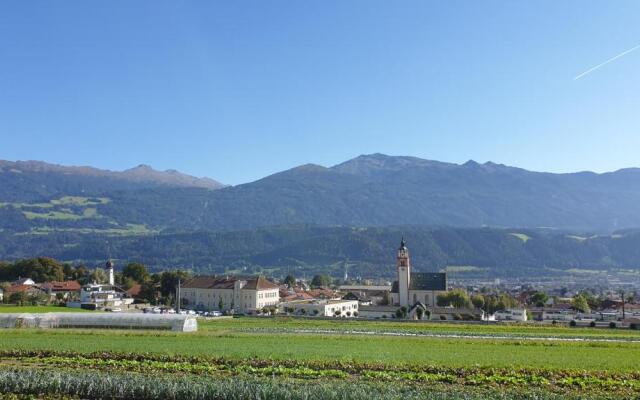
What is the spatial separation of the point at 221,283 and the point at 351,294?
108 ft

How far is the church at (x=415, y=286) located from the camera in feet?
359

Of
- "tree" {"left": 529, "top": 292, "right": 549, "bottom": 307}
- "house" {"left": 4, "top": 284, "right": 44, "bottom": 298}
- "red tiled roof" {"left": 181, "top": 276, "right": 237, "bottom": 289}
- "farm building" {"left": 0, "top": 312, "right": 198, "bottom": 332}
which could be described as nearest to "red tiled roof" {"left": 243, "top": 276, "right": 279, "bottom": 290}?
"red tiled roof" {"left": 181, "top": 276, "right": 237, "bottom": 289}

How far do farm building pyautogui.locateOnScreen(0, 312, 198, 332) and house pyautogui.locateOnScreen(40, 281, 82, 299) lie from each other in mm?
46411

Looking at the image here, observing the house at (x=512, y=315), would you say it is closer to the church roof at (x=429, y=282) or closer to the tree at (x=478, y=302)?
the tree at (x=478, y=302)

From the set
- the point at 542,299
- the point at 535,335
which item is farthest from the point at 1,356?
the point at 542,299

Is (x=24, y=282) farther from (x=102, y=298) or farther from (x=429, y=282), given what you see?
(x=429, y=282)

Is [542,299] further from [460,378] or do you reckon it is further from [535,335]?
[460,378]

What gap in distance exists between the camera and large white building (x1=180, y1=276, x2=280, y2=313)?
10312cm

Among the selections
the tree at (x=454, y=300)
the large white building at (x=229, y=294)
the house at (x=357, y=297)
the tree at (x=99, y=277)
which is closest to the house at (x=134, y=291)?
the large white building at (x=229, y=294)

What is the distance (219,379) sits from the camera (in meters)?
25.0

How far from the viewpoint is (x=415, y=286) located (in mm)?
111438

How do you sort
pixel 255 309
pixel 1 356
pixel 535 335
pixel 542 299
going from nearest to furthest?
1. pixel 1 356
2. pixel 535 335
3. pixel 255 309
4. pixel 542 299

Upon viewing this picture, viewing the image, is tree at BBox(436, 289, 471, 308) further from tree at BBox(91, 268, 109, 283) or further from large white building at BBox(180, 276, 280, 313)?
tree at BBox(91, 268, 109, 283)

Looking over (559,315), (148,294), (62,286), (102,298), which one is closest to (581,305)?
(559,315)
